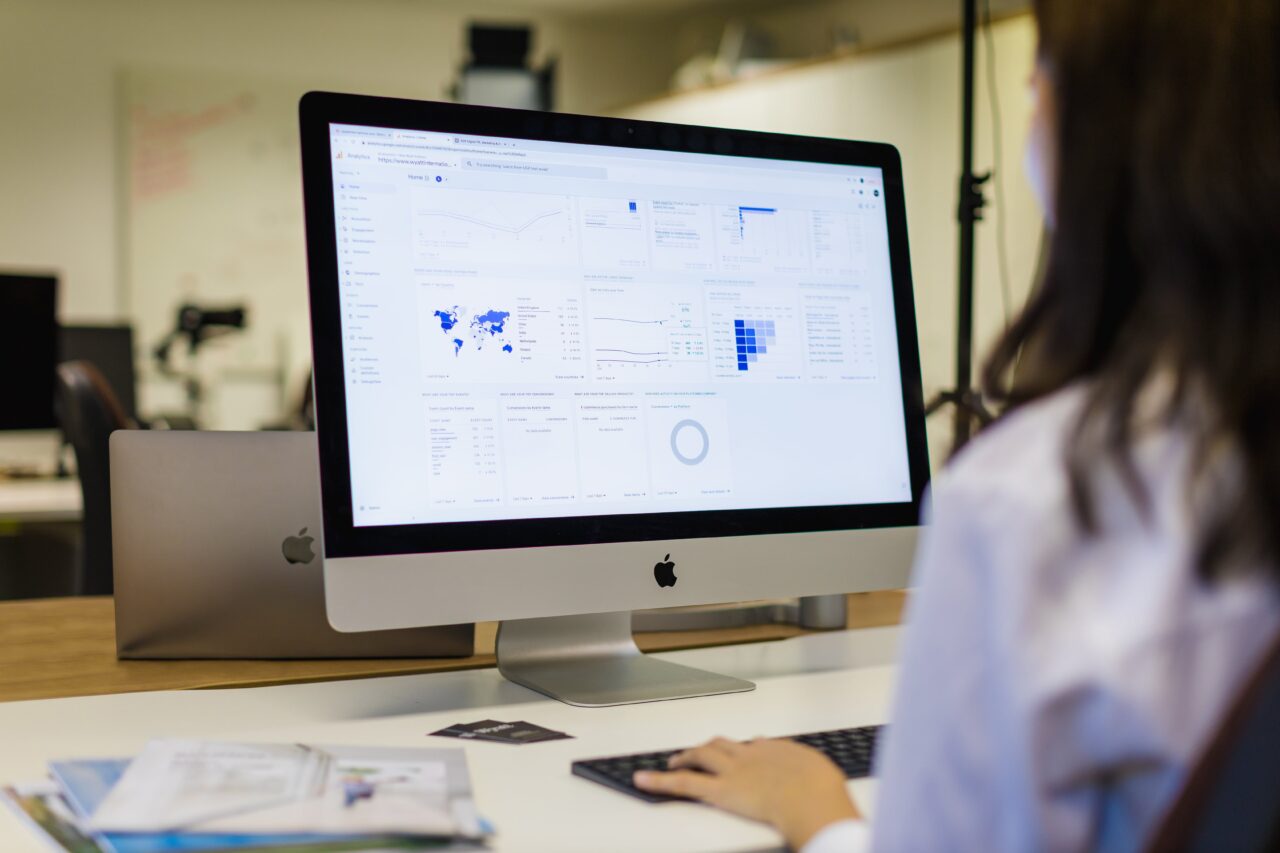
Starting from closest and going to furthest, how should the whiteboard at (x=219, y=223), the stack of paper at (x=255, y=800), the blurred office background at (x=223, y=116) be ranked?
the stack of paper at (x=255, y=800), the blurred office background at (x=223, y=116), the whiteboard at (x=219, y=223)

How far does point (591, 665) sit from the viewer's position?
1.10 meters

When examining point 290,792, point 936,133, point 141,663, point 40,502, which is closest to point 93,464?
point 40,502

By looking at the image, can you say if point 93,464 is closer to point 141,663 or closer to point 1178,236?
point 141,663

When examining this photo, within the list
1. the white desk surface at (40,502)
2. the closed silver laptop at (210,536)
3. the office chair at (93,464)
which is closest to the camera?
the closed silver laptop at (210,536)

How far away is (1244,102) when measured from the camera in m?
0.47

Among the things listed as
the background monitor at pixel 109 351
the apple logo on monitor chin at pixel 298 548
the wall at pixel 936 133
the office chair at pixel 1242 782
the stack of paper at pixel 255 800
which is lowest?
the stack of paper at pixel 255 800

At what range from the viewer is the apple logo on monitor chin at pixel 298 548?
1.13 metres

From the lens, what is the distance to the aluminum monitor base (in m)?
1.02

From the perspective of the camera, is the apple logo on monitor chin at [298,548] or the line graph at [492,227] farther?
the apple logo on monitor chin at [298,548]

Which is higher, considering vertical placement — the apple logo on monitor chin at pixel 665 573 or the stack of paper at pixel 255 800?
the apple logo on monitor chin at pixel 665 573

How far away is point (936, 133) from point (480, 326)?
3.08 m

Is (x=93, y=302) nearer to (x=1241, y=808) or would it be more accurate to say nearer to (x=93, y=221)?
(x=93, y=221)

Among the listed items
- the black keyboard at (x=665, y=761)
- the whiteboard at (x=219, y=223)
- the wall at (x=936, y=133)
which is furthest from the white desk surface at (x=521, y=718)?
the whiteboard at (x=219, y=223)

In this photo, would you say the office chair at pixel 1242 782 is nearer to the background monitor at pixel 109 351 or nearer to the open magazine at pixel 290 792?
the open magazine at pixel 290 792
